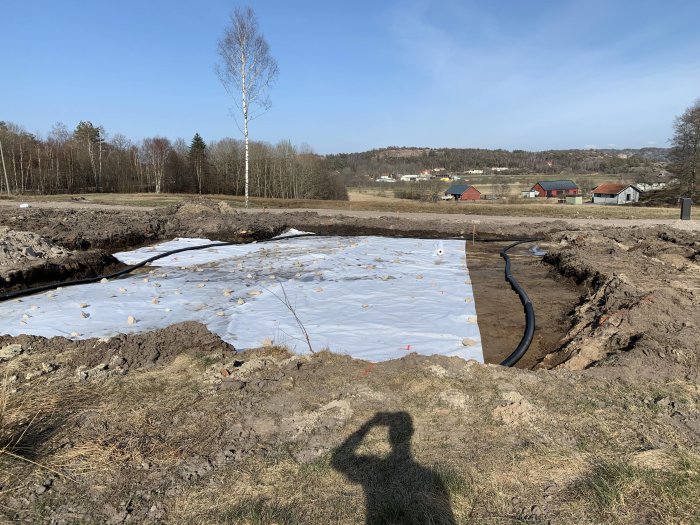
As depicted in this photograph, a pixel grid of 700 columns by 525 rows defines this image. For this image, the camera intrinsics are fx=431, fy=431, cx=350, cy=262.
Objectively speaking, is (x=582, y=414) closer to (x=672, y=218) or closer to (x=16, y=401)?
(x=16, y=401)

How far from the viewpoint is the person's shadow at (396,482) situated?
2.59m

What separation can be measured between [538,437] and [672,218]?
23.2 m

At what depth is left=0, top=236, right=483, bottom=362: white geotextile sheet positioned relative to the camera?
19.0 feet

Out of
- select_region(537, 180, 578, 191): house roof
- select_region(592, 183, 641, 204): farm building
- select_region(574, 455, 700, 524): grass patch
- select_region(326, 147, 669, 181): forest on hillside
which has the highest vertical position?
select_region(326, 147, 669, 181): forest on hillside

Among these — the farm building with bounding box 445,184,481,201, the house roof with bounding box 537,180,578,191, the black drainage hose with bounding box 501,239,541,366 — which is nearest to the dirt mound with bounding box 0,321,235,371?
the black drainage hose with bounding box 501,239,541,366

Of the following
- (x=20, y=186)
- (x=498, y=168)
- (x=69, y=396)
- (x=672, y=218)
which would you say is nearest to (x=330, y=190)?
(x=20, y=186)

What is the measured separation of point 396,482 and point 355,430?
2.24 ft

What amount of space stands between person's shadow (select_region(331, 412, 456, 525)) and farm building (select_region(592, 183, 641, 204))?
6703 cm

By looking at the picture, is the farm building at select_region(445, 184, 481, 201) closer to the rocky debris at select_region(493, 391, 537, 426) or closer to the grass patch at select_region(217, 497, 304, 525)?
the rocky debris at select_region(493, 391, 537, 426)

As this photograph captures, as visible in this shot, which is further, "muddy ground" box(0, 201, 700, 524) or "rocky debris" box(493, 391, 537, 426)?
"rocky debris" box(493, 391, 537, 426)

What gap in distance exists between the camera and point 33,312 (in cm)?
659

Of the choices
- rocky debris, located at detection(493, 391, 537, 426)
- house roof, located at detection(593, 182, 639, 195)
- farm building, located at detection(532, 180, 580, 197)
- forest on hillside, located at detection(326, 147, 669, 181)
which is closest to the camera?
rocky debris, located at detection(493, 391, 537, 426)

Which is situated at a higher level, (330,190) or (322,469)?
(330,190)

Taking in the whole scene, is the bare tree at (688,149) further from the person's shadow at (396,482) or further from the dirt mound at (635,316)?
the person's shadow at (396,482)
